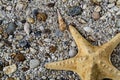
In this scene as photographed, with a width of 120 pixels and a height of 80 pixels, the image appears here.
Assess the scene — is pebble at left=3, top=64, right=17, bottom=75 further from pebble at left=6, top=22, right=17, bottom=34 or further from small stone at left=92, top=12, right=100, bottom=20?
small stone at left=92, top=12, right=100, bottom=20

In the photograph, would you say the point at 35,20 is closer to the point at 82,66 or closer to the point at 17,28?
the point at 17,28

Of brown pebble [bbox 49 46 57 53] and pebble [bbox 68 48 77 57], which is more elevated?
brown pebble [bbox 49 46 57 53]

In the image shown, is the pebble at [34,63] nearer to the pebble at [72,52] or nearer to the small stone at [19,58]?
the small stone at [19,58]

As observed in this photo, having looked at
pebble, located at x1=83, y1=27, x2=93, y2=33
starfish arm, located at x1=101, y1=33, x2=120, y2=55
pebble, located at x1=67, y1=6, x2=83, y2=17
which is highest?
pebble, located at x1=67, y1=6, x2=83, y2=17

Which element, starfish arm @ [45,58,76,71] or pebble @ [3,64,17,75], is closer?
starfish arm @ [45,58,76,71]

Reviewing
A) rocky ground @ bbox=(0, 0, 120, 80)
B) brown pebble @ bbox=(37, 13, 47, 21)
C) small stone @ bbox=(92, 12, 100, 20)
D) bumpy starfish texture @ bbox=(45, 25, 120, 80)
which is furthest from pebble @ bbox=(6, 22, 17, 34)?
small stone @ bbox=(92, 12, 100, 20)

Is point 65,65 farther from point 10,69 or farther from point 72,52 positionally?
point 10,69

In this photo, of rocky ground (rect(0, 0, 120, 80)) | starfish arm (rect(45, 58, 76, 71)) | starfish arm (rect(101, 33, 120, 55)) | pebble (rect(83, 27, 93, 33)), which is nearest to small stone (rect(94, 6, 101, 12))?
rocky ground (rect(0, 0, 120, 80))
